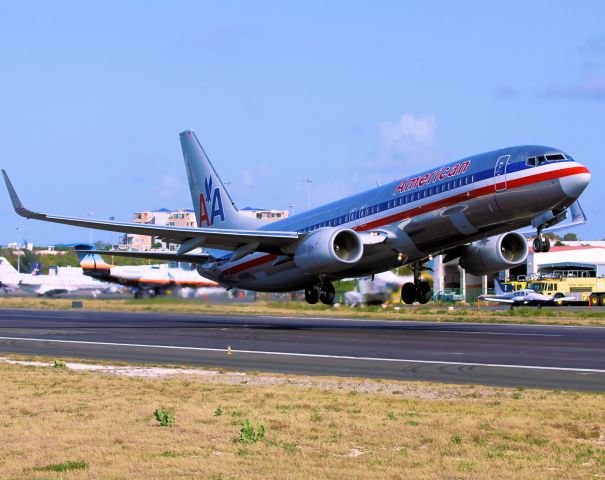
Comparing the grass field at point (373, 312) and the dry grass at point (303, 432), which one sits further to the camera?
the grass field at point (373, 312)

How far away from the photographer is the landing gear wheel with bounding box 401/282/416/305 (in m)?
43.2

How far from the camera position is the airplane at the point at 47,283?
112 meters

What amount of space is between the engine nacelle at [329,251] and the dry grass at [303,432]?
57.7ft

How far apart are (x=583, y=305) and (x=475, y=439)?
264ft

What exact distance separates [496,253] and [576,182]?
8940 millimetres

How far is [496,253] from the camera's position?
4141cm

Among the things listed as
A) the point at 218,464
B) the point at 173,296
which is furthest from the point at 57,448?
the point at 173,296

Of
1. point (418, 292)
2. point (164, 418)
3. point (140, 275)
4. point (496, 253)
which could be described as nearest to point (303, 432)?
point (164, 418)

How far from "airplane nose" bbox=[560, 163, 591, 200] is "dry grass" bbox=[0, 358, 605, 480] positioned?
1557cm

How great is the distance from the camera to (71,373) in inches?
892

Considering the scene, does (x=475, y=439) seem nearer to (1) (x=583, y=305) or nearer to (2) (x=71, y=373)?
(2) (x=71, y=373)

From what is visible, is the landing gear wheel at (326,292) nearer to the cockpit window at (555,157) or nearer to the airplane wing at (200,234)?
the airplane wing at (200,234)

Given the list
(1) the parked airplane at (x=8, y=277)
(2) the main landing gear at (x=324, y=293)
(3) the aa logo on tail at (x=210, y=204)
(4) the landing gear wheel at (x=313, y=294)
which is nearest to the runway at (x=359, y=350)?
(2) the main landing gear at (x=324, y=293)

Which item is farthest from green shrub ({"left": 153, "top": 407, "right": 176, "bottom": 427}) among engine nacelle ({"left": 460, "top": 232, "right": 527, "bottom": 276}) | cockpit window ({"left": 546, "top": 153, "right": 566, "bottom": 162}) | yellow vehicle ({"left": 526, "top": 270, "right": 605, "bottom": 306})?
yellow vehicle ({"left": 526, "top": 270, "right": 605, "bottom": 306})
